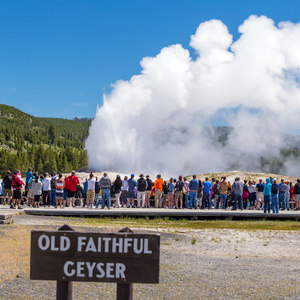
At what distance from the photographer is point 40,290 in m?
7.91

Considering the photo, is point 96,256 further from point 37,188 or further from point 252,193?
point 252,193

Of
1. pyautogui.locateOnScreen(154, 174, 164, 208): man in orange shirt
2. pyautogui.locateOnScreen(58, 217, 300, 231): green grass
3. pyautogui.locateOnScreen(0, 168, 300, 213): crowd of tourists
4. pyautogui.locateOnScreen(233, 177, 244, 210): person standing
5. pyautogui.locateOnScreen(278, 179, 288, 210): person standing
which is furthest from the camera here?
pyautogui.locateOnScreen(154, 174, 164, 208): man in orange shirt

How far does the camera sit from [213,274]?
9555 millimetres

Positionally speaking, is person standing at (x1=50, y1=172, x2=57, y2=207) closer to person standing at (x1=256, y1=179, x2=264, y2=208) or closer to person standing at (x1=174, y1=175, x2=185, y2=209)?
person standing at (x1=174, y1=175, x2=185, y2=209)

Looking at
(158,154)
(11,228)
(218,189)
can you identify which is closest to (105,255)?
(11,228)

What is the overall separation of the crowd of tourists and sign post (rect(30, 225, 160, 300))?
58.0 feet

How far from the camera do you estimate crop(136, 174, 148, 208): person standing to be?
25.2 metres

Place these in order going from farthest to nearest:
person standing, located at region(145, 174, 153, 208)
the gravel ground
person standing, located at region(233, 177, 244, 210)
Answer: person standing, located at region(145, 174, 153, 208) < person standing, located at region(233, 177, 244, 210) < the gravel ground

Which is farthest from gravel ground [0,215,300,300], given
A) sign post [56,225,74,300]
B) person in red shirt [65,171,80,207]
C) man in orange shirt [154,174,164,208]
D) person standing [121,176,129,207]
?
person standing [121,176,129,207]

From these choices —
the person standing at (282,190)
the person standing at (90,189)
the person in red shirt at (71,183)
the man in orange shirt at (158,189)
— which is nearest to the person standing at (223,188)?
the person standing at (282,190)

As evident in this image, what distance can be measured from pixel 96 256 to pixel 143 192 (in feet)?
68.1

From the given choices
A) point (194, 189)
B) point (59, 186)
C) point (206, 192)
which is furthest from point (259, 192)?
point (59, 186)

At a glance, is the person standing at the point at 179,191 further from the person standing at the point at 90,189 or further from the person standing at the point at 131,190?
the person standing at the point at 90,189

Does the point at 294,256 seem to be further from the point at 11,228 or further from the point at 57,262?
the point at 57,262
